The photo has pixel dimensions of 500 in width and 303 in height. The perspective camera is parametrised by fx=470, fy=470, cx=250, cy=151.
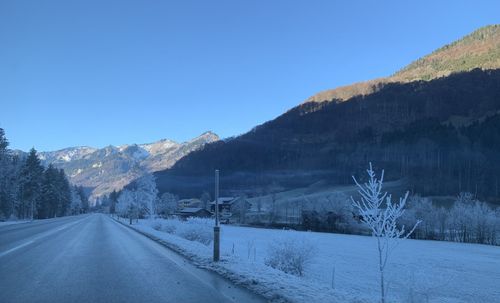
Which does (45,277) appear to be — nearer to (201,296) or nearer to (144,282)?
(144,282)

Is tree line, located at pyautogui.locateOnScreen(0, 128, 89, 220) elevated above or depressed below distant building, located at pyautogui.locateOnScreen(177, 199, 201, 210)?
above

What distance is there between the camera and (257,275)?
498 inches

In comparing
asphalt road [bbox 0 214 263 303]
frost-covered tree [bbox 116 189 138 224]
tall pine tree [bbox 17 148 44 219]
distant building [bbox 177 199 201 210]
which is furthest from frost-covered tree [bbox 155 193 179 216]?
asphalt road [bbox 0 214 263 303]

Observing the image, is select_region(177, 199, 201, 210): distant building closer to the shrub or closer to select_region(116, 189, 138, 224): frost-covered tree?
select_region(116, 189, 138, 224): frost-covered tree

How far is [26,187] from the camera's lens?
9275 cm

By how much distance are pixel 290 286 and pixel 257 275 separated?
1.86m

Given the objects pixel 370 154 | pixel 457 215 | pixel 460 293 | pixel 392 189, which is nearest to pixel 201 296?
pixel 460 293

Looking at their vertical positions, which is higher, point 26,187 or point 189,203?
point 26,187

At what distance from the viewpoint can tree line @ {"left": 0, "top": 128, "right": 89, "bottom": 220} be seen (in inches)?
3033

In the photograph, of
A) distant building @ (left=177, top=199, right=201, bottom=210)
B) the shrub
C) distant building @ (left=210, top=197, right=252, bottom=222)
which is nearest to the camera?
the shrub

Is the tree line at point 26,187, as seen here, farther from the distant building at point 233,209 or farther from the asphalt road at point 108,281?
the asphalt road at point 108,281

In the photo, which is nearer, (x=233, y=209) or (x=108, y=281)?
(x=108, y=281)

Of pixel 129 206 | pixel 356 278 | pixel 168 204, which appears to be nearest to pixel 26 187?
pixel 129 206

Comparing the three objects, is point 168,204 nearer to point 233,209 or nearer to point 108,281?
point 233,209
